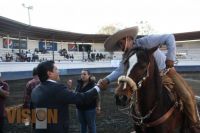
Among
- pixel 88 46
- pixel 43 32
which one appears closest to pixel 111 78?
pixel 43 32

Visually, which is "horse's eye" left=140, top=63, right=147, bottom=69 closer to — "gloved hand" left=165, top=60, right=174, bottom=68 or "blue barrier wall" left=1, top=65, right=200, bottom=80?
"gloved hand" left=165, top=60, right=174, bottom=68

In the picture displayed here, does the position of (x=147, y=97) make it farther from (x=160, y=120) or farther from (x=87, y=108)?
(x=87, y=108)

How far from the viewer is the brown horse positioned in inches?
163

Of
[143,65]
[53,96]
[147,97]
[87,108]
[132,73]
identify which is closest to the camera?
[132,73]

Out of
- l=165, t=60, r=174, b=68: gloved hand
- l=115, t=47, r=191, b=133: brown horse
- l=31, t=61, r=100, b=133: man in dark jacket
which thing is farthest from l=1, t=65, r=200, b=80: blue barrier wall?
l=115, t=47, r=191, b=133: brown horse

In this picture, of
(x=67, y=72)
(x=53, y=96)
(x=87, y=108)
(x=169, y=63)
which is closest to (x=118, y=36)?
(x=169, y=63)

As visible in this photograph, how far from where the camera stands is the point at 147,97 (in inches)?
183

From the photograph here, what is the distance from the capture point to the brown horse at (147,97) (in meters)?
4.14

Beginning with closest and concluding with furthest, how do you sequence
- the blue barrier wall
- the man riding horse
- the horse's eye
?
the horse's eye
the man riding horse
the blue barrier wall

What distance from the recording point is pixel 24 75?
28312mm

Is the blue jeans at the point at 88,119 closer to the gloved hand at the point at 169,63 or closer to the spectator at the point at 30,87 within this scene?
the spectator at the point at 30,87

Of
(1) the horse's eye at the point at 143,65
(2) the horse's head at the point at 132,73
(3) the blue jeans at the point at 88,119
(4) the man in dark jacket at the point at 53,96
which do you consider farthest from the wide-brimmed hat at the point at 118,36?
(3) the blue jeans at the point at 88,119

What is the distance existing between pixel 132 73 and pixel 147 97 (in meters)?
0.57

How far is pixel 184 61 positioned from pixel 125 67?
41.2 metres
